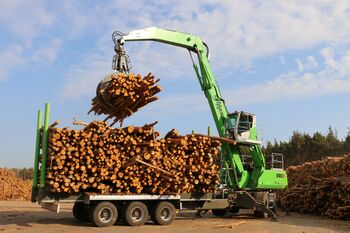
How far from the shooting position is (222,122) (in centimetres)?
1678

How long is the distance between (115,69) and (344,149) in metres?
33.2

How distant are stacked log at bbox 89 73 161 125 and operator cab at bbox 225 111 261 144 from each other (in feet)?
12.3

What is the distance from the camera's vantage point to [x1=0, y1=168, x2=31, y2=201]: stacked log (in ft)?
101

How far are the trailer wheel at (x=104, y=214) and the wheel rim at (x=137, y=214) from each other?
59 centimetres

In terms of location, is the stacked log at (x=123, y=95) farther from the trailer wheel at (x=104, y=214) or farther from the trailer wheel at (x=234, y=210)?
the trailer wheel at (x=234, y=210)

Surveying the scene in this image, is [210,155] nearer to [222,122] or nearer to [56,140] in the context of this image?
[222,122]

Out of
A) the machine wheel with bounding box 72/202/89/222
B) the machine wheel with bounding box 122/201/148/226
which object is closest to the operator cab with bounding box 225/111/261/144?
the machine wheel with bounding box 122/201/148/226

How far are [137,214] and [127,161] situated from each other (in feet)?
5.66

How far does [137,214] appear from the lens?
533 inches

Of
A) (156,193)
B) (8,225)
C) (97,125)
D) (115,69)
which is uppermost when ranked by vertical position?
(115,69)

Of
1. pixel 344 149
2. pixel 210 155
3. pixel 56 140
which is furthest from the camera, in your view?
pixel 344 149

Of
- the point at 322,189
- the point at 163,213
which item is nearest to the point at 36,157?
the point at 163,213

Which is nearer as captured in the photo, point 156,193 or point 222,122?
point 156,193

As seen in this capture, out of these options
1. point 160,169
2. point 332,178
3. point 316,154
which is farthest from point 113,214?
point 316,154
